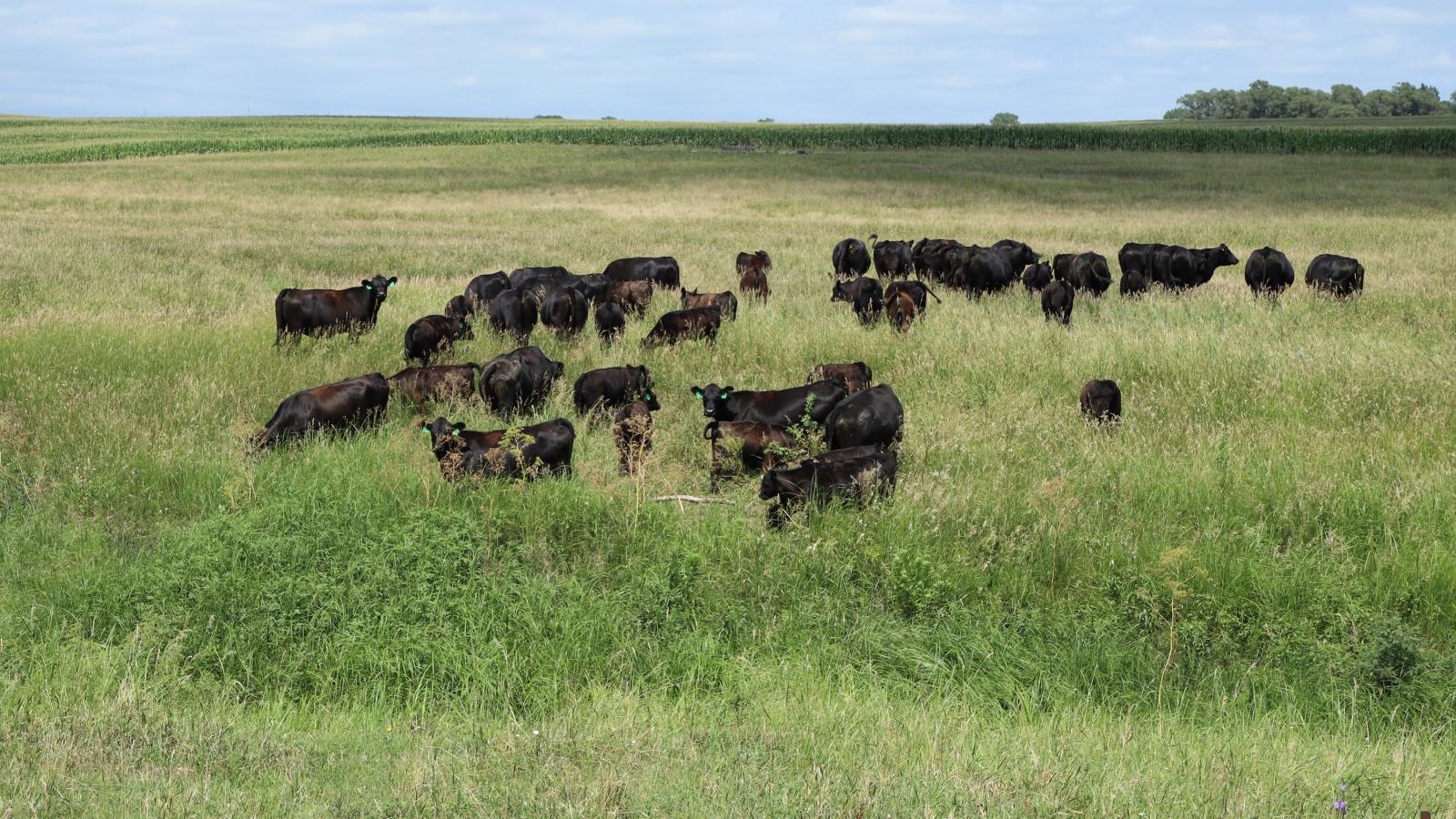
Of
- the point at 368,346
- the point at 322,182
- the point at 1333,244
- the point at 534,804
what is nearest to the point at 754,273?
the point at 368,346

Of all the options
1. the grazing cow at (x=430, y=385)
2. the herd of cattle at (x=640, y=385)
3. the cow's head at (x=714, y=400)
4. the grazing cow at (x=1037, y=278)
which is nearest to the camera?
the herd of cattle at (x=640, y=385)

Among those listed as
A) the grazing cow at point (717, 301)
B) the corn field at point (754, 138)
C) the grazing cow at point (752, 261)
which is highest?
the corn field at point (754, 138)

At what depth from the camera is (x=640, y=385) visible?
10.1 m

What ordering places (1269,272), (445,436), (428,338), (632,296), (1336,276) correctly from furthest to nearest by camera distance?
(1269,272)
(1336,276)
(632,296)
(428,338)
(445,436)

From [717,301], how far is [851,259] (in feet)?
17.9

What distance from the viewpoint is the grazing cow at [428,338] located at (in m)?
11.4

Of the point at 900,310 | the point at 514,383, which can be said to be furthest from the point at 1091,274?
the point at 514,383

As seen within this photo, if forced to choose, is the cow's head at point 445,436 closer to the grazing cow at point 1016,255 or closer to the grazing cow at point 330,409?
the grazing cow at point 330,409

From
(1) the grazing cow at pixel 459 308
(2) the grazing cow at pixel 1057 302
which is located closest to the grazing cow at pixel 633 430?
(1) the grazing cow at pixel 459 308

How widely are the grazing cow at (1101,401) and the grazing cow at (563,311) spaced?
5.99m

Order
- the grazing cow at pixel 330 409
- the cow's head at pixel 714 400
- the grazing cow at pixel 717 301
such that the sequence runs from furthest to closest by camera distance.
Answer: the grazing cow at pixel 717 301 < the cow's head at pixel 714 400 < the grazing cow at pixel 330 409

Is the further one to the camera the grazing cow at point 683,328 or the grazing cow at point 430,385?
the grazing cow at point 683,328

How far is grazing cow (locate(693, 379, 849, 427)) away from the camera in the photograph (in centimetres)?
889

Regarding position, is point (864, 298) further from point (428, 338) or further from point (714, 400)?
point (714, 400)
